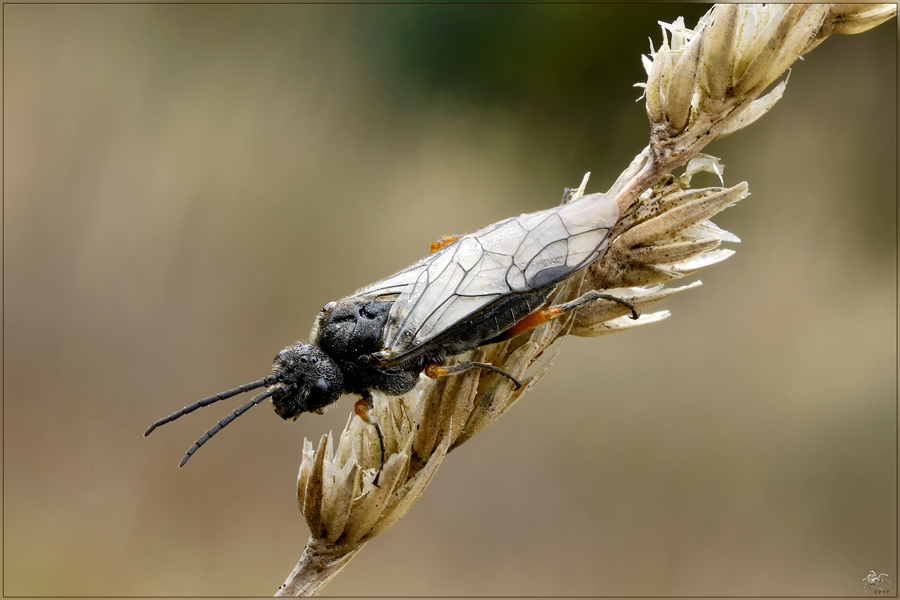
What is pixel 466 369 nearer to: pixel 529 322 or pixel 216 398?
pixel 529 322

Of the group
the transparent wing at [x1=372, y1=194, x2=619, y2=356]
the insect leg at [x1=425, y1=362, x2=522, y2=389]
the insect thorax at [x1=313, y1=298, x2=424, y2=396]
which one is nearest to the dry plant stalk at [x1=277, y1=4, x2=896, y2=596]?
the insect leg at [x1=425, y1=362, x2=522, y2=389]

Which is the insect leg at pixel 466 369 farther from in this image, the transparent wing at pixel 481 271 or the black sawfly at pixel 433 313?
the transparent wing at pixel 481 271

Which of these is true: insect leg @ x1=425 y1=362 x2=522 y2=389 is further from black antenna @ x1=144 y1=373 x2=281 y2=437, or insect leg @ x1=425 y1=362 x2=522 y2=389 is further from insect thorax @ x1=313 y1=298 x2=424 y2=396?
black antenna @ x1=144 y1=373 x2=281 y2=437

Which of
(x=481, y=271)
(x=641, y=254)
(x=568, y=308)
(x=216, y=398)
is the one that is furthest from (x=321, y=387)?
(x=641, y=254)

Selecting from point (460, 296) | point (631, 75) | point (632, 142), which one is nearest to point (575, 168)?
point (632, 142)

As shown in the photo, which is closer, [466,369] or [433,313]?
[466,369]

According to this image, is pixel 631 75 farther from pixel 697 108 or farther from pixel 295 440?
pixel 295 440
